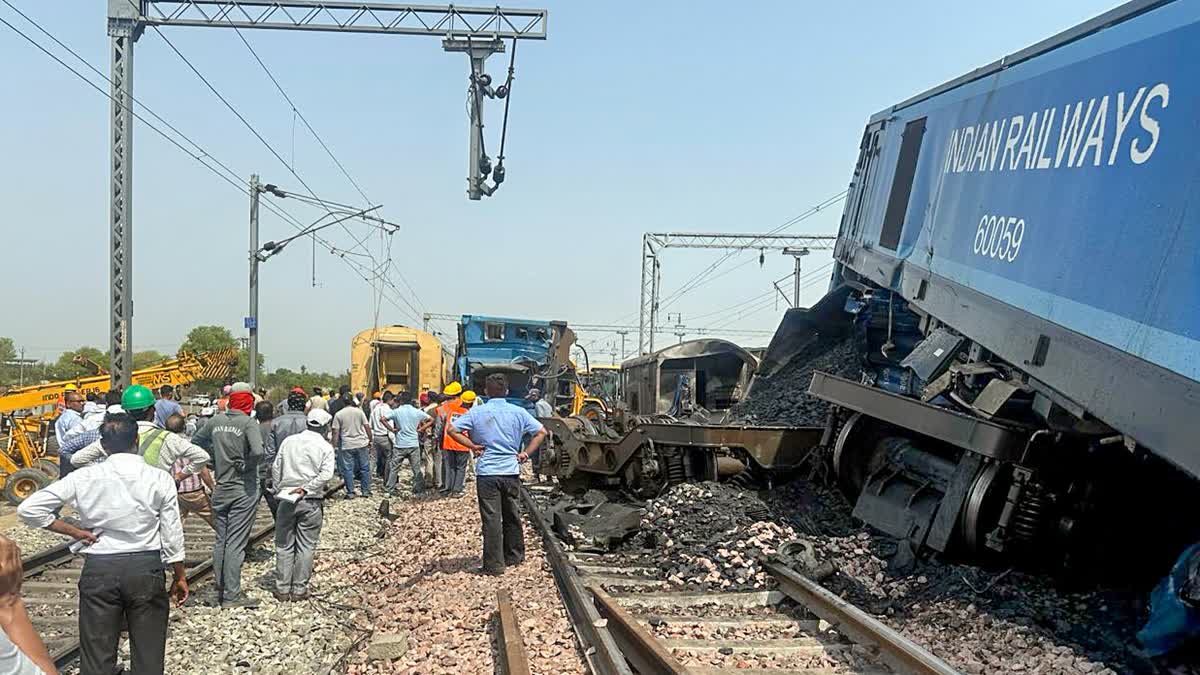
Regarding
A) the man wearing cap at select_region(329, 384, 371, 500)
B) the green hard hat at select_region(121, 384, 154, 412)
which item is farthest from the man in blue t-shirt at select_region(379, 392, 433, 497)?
the green hard hat at select_region(121, 384, 154, 412)

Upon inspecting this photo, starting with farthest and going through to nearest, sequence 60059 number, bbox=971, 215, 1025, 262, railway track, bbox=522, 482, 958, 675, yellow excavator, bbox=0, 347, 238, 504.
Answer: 1. yellow excavator, bbox=0, 347, 238, 504
2. 60059 number, bbox=971, 215, 1025, 262
3. railway track, bbox=522, 482, 958, 675

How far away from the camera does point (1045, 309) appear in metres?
5.03

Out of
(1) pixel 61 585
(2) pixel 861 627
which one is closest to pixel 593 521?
(2) pixel 861 627

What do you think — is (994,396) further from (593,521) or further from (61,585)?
(61,585)

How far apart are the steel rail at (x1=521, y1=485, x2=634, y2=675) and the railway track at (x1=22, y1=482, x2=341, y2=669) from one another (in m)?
2.85

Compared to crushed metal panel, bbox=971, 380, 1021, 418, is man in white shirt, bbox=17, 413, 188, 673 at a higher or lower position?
lower

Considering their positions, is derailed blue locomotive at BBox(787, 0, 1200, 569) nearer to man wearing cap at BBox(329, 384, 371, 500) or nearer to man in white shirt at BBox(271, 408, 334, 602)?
Result: man in white shirt at BBox(271, 408, 334, 602)

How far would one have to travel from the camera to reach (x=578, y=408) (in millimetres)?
21078

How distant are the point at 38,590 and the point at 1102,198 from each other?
819cm

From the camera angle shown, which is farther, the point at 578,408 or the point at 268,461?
the point at 578,408

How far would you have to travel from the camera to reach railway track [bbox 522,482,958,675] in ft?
15.7

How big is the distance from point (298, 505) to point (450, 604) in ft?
5.34

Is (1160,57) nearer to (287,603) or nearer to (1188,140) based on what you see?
(1188,140)

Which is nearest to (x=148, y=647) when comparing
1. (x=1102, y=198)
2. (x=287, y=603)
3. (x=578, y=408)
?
(x=287, y=603)
